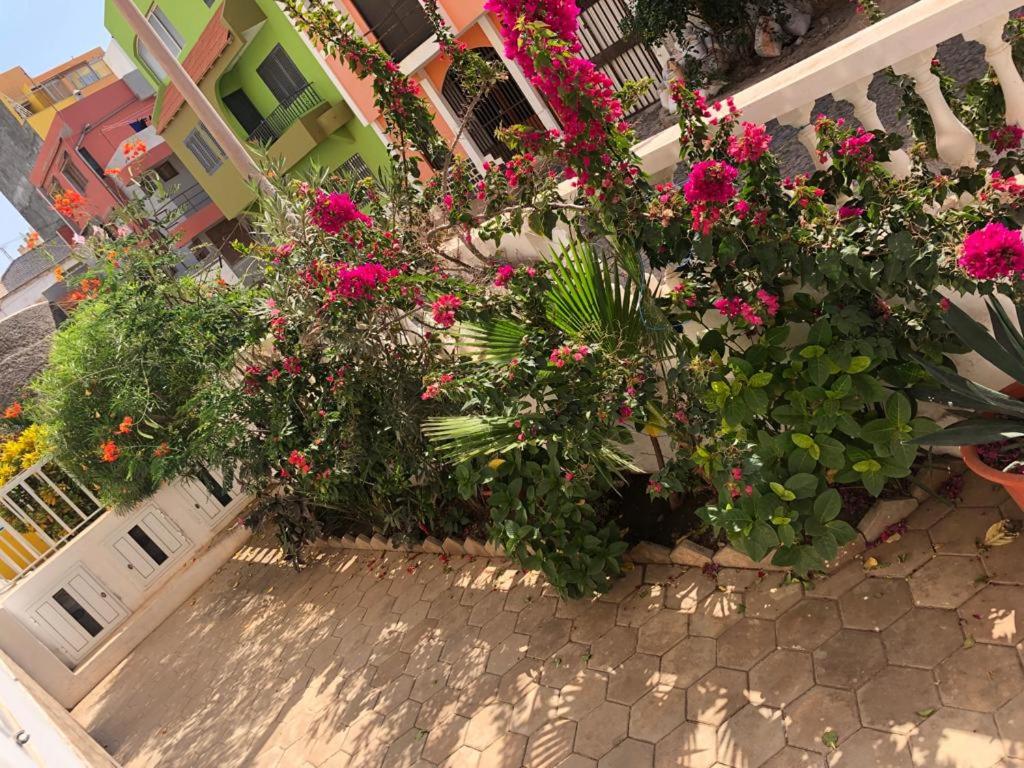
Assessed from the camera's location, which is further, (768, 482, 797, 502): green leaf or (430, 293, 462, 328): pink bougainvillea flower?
(430, 293, 462, 328): pink bougainvillea flower

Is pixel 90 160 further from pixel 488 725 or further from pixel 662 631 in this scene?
pixel 662 631

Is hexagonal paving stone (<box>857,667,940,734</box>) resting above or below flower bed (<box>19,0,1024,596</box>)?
below

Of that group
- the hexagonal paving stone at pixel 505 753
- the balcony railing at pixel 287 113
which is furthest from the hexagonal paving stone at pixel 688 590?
the balcony railing at pixel 287 113

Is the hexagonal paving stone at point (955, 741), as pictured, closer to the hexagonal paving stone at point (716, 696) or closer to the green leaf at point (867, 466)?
the hexagonal paving stone at point (716, 696)

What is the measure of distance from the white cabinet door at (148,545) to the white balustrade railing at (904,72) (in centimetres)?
686

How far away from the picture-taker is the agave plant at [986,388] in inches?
93.7

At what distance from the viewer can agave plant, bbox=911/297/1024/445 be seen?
2381 millimetres

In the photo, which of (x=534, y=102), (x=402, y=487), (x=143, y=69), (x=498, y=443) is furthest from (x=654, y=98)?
(x=143, y=69)

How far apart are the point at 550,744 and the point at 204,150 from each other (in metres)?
24.3

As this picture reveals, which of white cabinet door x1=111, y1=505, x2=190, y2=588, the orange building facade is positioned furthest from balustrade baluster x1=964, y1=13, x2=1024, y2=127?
the orange building facade

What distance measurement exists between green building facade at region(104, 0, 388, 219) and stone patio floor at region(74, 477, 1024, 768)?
14.5 meters

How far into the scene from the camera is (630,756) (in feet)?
8.96

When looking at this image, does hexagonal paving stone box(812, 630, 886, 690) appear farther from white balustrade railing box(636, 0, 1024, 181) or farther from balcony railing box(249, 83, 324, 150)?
balcony railing box(249, 83, 324, 150)

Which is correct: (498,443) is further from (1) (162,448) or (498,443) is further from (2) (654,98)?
(2) (654,98)
